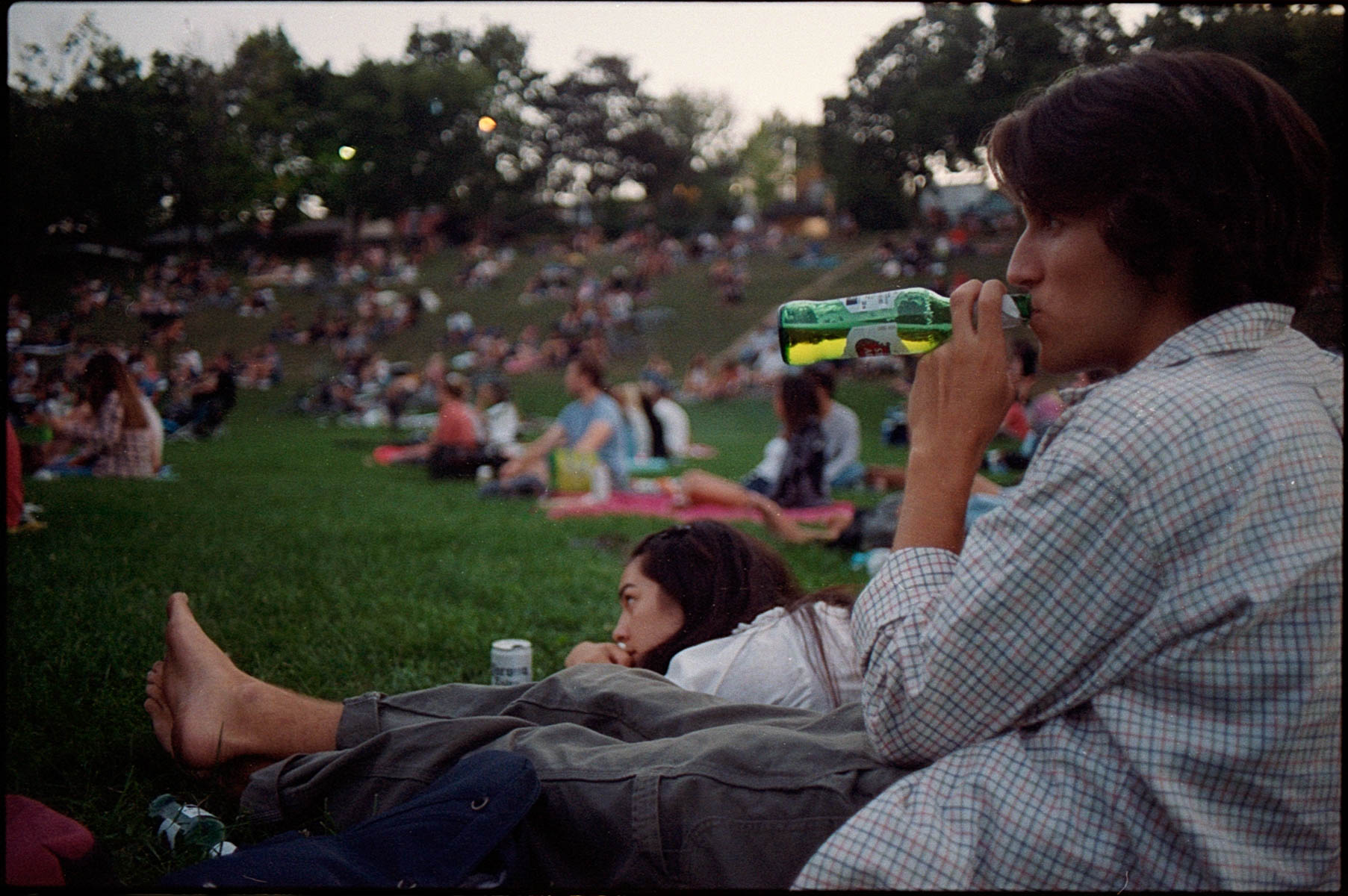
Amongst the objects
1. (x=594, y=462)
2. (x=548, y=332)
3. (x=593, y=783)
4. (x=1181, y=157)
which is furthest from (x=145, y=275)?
(x=548, y=332)

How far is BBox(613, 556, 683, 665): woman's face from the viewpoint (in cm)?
243

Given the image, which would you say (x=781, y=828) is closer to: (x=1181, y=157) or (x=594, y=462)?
(x=1181, y=157)

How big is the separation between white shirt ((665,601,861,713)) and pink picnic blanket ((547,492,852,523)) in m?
3.83

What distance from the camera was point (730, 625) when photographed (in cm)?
239

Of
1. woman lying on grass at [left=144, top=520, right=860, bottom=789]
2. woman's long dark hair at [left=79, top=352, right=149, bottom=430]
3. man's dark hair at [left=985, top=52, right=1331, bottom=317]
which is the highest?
man's dark hair at [left=985, top=52, right=1331, bottom=317]

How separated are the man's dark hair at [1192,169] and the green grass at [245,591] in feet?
6.05

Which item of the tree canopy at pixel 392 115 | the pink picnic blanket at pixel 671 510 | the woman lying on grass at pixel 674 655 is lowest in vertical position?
the pink picnic blanket at pixel 671 510

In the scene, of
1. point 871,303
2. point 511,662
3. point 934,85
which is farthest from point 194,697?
point 934,85

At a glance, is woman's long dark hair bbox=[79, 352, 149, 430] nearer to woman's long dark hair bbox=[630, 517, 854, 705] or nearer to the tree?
woman's long dark hair bbox=[630, 517, 854, 705]

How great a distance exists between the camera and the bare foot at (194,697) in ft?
6.61

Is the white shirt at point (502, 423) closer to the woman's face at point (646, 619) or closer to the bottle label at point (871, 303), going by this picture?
the woman's face at point (646, 619)

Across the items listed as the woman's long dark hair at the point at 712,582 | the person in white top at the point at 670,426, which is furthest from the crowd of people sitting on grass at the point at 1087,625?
the person in white top at the point at 670,426

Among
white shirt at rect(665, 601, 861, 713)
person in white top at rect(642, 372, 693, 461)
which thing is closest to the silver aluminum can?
white shirt at rect(665, 601, 861, 713)

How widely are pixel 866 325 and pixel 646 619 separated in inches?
40.6
